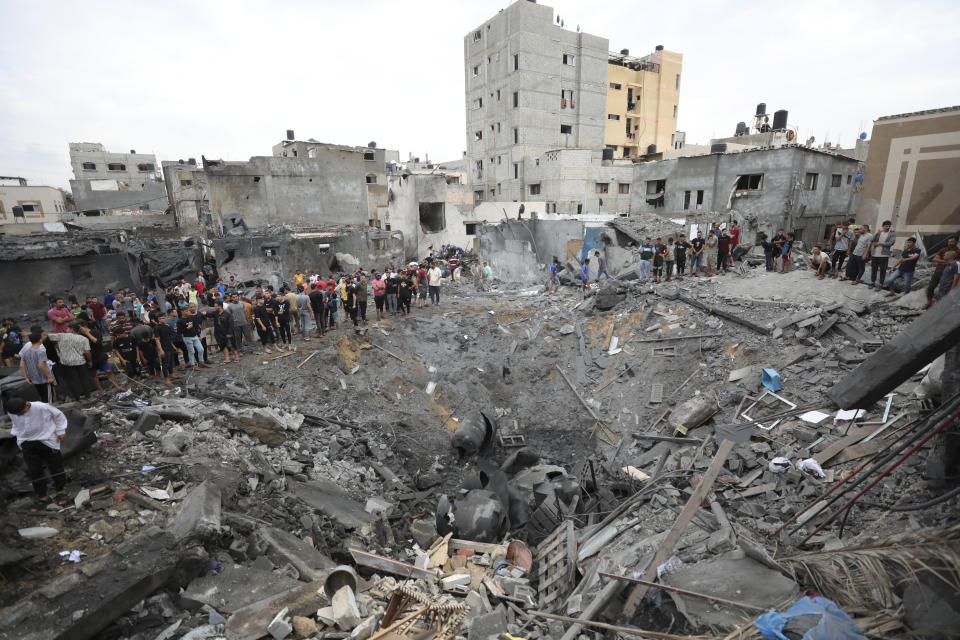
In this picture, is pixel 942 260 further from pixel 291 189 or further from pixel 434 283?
pixel 291 189

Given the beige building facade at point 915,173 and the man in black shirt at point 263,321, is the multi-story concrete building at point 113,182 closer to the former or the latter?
the man in black shirt at point 263,321

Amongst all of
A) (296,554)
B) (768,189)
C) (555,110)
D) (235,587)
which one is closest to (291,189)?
(555,110)

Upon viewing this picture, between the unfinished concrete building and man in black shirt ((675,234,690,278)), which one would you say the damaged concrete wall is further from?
man in black shirt ((675,234,690,278))

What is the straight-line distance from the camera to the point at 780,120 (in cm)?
3114

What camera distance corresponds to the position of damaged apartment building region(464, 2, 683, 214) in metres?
33.4

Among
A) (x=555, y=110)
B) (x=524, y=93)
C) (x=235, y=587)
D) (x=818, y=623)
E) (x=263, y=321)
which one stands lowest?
(x=235, y=587)

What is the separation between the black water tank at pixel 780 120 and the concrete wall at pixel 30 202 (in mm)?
53993

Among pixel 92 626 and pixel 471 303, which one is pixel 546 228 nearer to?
pixel 471 303

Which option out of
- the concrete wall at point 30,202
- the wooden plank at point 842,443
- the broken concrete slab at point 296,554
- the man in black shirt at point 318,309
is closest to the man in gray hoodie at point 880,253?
the wooden plank at point 842,443

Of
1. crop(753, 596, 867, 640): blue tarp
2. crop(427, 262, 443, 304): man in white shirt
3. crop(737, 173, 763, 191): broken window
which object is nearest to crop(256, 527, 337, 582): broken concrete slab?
crop(753, 596, 867, 640): blue tarp

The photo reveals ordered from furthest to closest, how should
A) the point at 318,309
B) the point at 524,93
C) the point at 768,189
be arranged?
the point at 524,93
the point at 768,189
the point at 318,309

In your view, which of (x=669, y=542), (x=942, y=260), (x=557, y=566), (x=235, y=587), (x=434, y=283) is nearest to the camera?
(x=235, y=587)

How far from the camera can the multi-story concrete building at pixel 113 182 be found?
35.8m

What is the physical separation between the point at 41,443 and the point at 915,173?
22.8 meters
